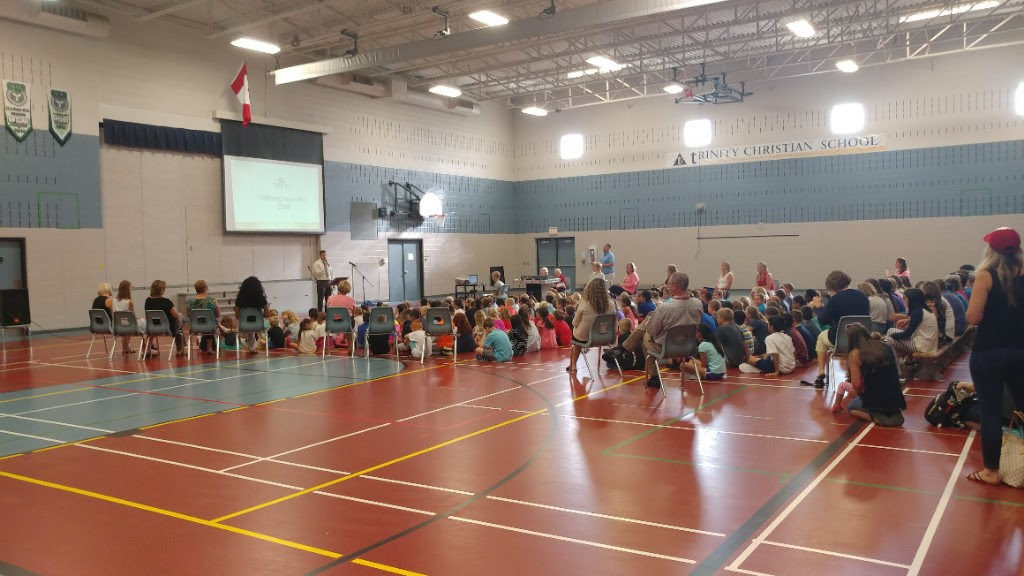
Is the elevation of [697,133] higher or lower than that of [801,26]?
lower

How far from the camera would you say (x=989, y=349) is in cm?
462

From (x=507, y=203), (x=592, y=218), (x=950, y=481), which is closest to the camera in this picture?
(x=950, y=481)

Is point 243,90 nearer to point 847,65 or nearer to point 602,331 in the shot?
point 602,331

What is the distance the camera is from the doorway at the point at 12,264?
14.8 m

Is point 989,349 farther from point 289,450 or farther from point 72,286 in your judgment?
point 72,286

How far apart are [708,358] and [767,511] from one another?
4.90 m

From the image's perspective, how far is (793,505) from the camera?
4.56 metres

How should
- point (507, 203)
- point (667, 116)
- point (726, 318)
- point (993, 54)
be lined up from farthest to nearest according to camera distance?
point (507, 203) → point (667, 116) → point (993, 54) → point (726, 318)

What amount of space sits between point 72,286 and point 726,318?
1355 cm

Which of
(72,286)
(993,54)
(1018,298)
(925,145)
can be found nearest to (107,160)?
(72,286)

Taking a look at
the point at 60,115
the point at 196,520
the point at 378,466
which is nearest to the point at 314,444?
the point at 378,466

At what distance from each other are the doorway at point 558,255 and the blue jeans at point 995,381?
21431mm

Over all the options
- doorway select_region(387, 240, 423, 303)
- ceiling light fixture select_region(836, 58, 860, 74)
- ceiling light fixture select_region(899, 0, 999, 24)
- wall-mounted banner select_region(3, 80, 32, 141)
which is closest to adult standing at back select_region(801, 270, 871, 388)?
ceiling light fixture select_region(899, 0, 999, 24)

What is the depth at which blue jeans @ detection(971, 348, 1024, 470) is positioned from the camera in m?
4.55
